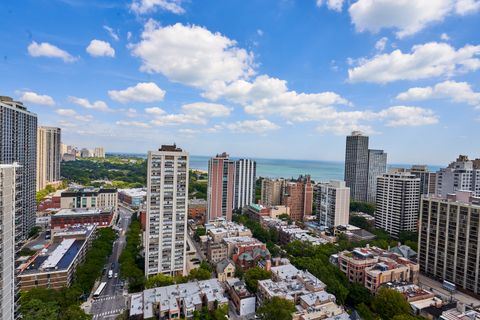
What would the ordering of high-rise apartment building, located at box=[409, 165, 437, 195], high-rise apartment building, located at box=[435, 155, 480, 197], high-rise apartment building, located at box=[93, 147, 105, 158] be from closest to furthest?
high-rise apartment building, located at box=[435, 155, 480, 197]
high-rise apartment building, located at box=[409, 165, 437, 195]
high-rise apartment building, located at box=[93, 147, 105, 158]

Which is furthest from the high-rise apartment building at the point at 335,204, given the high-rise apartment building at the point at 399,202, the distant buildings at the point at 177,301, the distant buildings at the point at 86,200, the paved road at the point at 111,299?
the distant buildings at the point at 86,200

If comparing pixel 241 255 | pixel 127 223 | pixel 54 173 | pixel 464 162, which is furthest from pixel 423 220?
pixel 54 173

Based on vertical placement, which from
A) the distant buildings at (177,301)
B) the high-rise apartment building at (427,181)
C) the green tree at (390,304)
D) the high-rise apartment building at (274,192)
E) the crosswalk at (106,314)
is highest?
the high-rise apartment building at (427,181)

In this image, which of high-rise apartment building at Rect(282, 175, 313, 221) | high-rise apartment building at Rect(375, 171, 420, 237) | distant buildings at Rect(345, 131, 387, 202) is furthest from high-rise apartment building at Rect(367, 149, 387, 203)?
high-rise apartment building at Rect(375, 171, 420, 237)

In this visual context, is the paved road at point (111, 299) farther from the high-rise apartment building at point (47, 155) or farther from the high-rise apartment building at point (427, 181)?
the high-rise apartment building at point (427, 181)

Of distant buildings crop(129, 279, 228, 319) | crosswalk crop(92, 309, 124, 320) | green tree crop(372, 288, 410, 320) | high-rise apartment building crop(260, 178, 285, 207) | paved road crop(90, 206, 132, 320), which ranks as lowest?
paved road crop(90, 206, 132, 320)

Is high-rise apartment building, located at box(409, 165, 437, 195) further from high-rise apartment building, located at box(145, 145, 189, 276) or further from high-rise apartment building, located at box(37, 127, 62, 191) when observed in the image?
high-rise apartment building, located at box(37, 127, 62, 191)

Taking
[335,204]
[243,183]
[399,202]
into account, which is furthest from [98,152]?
[399,202]
